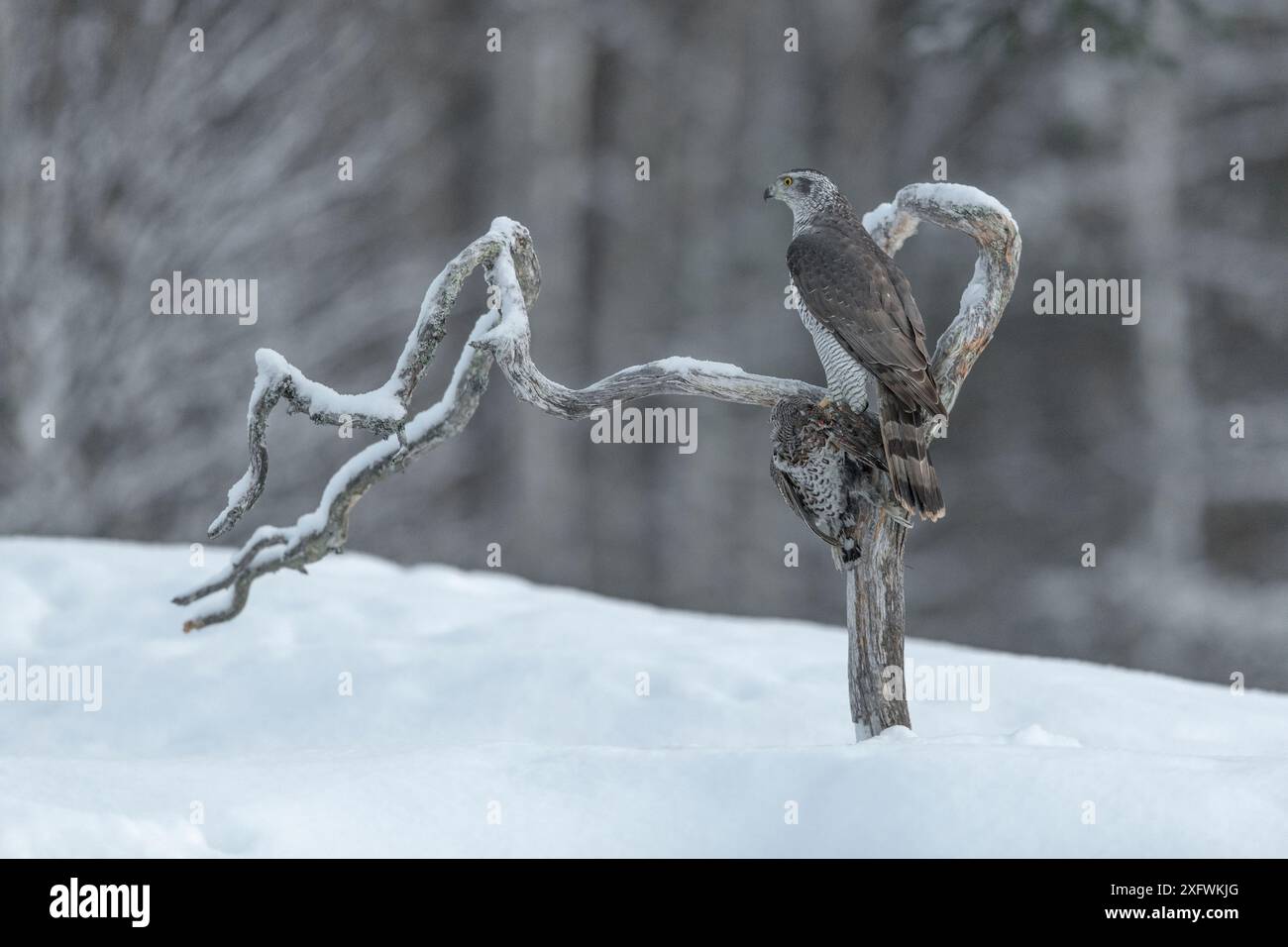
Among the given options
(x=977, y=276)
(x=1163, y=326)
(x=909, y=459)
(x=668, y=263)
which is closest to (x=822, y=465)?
(x=909, y=459)

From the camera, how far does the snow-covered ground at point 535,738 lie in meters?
3.29

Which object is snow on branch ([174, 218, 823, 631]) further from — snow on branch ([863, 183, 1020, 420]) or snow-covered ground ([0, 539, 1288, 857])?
snow-covered ground ([0, 539, 1288, 857])

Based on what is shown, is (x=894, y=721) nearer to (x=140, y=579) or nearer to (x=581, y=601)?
(x=581, y=601)

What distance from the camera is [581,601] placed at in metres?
6.73

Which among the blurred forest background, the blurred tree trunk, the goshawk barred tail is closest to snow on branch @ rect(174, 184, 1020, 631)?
the goshawk barred tail

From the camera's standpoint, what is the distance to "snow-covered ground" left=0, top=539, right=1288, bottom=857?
329 centimetres

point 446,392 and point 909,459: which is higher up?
point 446,392

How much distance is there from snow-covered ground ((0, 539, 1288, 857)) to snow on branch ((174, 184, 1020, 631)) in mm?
668

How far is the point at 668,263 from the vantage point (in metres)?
17.0

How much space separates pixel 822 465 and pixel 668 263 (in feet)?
42.3

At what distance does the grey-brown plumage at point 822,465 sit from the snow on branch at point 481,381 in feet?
0.26

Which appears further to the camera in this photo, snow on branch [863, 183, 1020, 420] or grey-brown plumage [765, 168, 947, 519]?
snow on branch [863, 183, 1020, 420]

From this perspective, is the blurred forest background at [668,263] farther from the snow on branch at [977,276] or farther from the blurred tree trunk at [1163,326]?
the snow on branch at [977,276]

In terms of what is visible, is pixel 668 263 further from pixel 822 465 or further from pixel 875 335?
pixel 875 335
